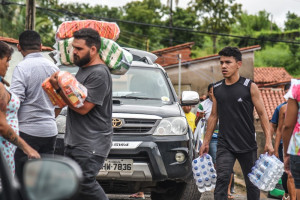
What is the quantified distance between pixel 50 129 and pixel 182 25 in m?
53.3

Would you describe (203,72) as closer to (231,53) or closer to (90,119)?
(231,53)

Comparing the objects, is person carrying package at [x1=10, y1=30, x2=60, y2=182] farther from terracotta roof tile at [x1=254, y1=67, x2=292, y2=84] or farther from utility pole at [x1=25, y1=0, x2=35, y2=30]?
terracotta roof tile at [x1=254, y1=67, x2=292, y2=84]

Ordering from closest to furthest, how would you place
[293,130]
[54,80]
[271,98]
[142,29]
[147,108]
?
[54,80] → [293,130] → [147,108] → [271,98] → [142,29]

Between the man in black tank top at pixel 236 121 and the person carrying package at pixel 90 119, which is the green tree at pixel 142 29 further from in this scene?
the person carrying package at pixel 90 119

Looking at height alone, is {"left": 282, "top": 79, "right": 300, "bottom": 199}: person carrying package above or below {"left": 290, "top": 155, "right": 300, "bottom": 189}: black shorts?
above

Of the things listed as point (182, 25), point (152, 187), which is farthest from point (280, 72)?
point (152, 187)

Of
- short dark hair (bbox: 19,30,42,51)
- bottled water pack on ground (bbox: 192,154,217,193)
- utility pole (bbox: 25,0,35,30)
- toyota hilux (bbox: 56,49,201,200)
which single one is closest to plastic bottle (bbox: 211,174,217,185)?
bottled water pack on ground (bbox: 192,154,217,193)

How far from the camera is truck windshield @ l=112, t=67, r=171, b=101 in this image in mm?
8148

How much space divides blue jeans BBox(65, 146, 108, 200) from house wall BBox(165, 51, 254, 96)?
2934 centimetres

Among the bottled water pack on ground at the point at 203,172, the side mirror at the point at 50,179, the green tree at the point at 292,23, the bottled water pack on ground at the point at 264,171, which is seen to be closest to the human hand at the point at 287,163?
the bottled water pack on ground at the point at 264,171

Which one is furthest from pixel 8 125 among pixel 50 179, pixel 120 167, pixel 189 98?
pixel 189 98

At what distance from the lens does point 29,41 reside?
5.77 meters

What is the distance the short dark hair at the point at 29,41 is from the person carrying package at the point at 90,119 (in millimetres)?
954

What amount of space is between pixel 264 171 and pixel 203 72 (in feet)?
91.2
